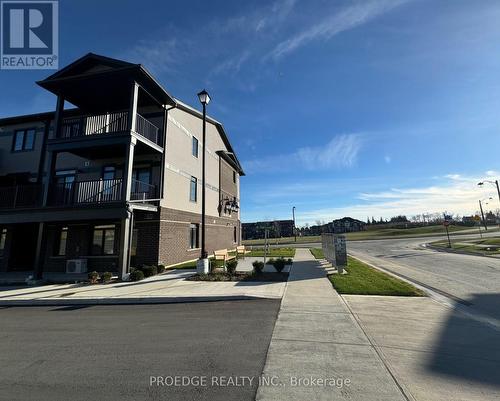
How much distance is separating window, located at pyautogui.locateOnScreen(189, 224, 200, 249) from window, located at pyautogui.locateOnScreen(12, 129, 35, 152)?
1210 cm

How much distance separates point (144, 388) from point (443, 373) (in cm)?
415

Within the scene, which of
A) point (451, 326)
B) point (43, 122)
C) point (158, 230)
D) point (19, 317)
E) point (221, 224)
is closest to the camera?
point (451, 326)

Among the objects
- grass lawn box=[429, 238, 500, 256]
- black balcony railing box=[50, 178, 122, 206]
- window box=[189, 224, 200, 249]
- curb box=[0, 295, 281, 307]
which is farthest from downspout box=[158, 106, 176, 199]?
grass lawn box=[429, 238, 500, 256]

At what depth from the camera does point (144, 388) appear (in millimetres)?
3992

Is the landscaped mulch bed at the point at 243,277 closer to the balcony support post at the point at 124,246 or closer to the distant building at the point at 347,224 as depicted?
the balcony support post at the point at 124,246

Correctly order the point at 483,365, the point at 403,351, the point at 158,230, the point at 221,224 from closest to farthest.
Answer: the point at 483,365 → the point at 403,351 → the point at 158,230 → the point at 221,224

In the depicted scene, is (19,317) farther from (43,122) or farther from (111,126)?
(43,122)

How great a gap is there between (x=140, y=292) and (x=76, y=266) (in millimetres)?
7925

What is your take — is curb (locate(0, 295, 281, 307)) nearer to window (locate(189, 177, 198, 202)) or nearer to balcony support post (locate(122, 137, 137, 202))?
balcony support post (locate(122, 137, 137, 202))

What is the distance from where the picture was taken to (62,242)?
18.1 meters

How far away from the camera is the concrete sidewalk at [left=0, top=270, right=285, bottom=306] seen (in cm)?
968

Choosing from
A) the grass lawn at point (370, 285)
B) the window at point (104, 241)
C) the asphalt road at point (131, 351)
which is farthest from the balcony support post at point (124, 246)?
the grass lawn at point (370, 285)

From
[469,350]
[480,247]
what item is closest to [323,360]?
[469,350]

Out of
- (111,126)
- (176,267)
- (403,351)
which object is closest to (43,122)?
(111,126)
